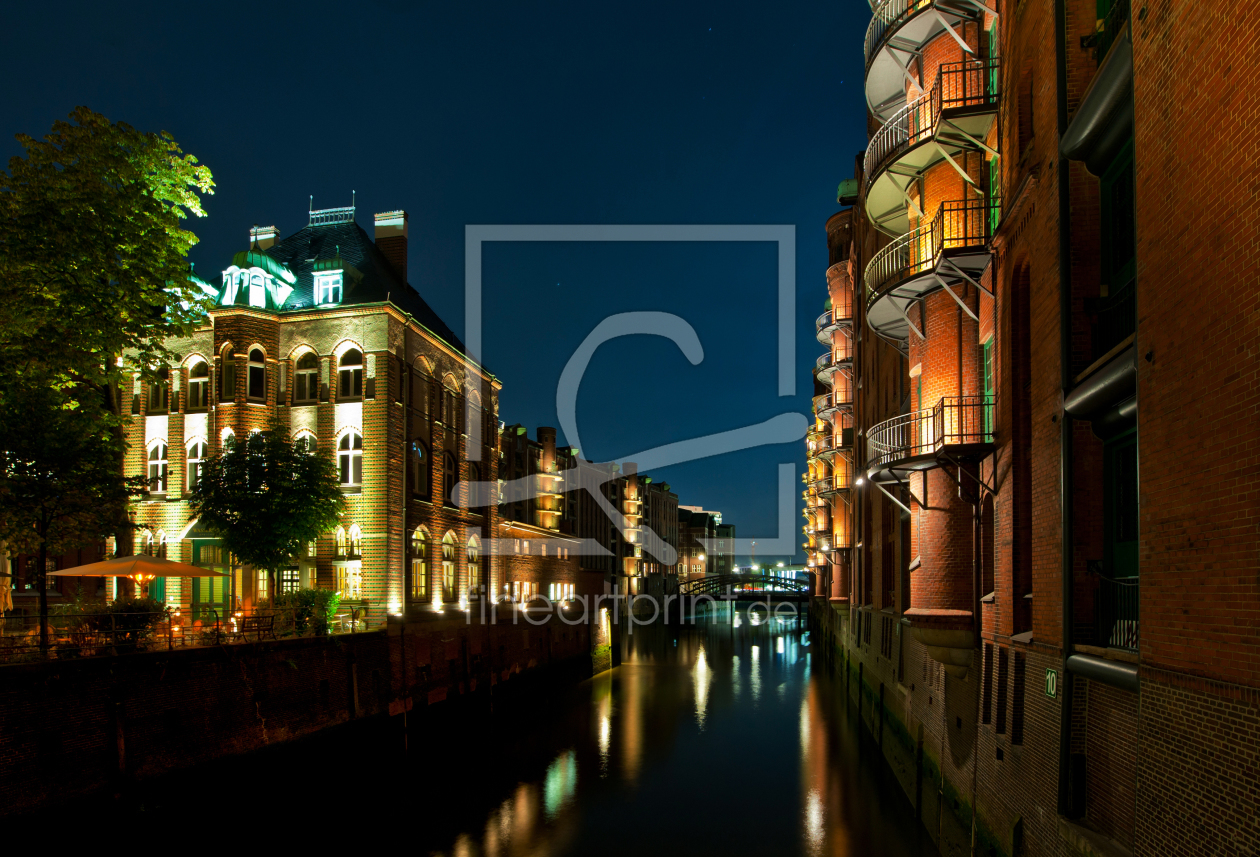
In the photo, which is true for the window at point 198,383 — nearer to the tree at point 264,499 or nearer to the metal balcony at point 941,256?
the tree at point 264,499

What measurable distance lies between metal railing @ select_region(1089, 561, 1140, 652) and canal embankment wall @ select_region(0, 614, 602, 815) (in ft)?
55.9

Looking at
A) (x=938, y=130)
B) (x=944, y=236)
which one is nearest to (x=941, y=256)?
(x=944, y=236)

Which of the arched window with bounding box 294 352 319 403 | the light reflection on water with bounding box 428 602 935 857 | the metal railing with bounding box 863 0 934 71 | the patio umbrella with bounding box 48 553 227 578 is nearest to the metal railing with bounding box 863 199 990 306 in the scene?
the metal railing with bounding box 863 0 934 71

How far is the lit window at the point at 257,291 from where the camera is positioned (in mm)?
31469

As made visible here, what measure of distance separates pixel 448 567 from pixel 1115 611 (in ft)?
91.1

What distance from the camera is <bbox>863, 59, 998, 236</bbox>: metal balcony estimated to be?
49.9 ft

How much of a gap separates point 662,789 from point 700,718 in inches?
468

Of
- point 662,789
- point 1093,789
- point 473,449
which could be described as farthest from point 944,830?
point 473,449

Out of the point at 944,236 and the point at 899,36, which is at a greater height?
the point at 899,36

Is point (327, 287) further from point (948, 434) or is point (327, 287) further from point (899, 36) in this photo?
point (948, 434)

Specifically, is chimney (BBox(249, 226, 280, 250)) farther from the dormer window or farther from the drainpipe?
the drainpipe

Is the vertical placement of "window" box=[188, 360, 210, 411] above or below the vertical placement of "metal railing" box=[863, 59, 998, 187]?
below

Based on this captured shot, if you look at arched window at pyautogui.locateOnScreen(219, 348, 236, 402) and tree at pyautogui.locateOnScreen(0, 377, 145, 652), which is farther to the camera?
arched window at pyautogui.locateOnScreen(219, 348, 236, 402)

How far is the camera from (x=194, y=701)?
18719 mm
